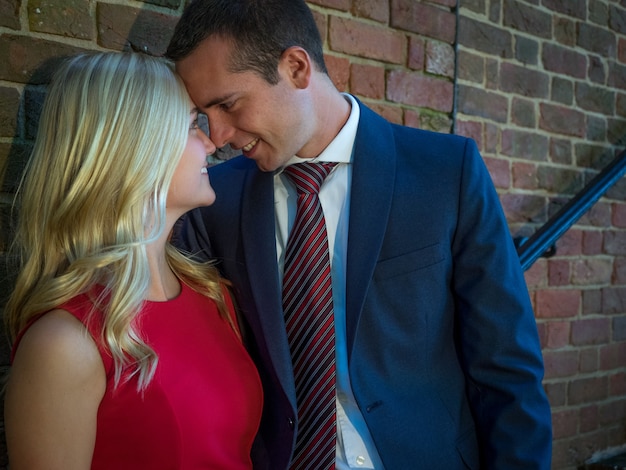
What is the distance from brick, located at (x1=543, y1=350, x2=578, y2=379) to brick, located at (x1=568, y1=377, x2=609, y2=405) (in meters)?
0.06

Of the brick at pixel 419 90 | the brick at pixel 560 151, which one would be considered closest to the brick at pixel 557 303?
the brick at pixel 560 151

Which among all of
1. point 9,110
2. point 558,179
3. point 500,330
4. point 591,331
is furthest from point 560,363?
point 9,110

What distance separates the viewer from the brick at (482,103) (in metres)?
2.56

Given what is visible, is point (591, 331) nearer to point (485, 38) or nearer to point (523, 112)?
point (523, 112)

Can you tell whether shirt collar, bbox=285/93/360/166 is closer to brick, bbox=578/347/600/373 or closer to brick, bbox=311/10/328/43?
brick, bbox=311/10/328/43

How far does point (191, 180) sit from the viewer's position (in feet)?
5.17

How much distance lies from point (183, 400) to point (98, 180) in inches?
20.4

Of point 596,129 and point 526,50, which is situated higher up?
point 526,50

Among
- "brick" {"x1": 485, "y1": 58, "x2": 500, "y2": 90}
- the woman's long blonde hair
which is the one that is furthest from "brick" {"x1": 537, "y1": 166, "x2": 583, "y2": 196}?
the woman's long blonde hair

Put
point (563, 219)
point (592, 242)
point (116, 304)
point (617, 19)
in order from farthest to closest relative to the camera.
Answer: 1. point (617, 19)
2. point (592, 242)
3. point (563, 219)
4. point (116, 304)

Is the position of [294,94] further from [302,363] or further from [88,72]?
[302,363]

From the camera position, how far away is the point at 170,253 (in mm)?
1731

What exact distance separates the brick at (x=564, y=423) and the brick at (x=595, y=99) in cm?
135

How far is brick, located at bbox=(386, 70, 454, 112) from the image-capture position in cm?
235
